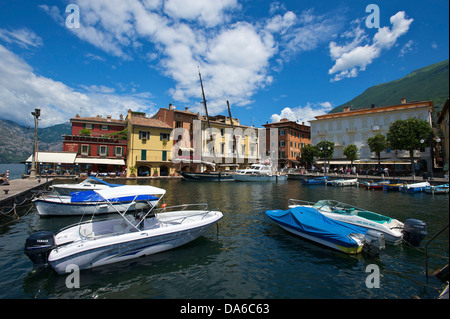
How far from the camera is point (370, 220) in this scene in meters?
10.0

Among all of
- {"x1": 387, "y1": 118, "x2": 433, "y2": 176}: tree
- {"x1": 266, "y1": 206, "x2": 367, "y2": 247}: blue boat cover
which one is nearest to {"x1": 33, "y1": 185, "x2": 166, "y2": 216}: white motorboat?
{"x1": 266, "y1": 206, "x2": 367, "y2": 247}: blue boat cover

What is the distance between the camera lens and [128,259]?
7.79m

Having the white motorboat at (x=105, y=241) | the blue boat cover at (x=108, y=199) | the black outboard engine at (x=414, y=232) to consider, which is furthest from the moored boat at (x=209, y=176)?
the black outboard engine at (x=414, y=232)

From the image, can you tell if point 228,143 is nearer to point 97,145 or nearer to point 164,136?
point 164,136

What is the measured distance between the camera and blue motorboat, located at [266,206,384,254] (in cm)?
821

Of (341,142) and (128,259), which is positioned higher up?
(341,142)

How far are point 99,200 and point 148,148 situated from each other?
3876 centimetres

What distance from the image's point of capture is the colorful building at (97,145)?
135ft

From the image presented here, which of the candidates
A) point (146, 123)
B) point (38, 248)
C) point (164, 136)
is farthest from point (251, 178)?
point (38, 248)

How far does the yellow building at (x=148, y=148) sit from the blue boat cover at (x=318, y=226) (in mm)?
39072

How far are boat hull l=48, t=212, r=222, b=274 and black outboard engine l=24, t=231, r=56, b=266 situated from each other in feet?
0.87
